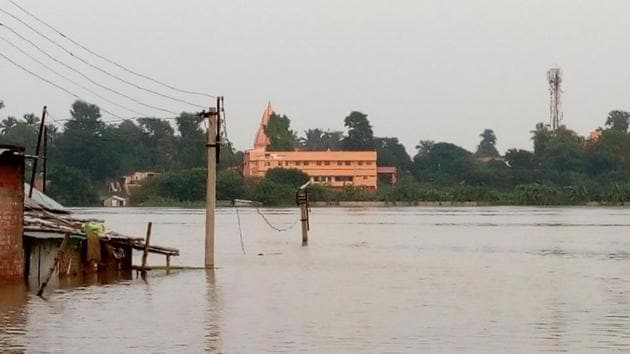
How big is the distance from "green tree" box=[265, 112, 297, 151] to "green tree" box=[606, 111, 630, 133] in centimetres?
4307

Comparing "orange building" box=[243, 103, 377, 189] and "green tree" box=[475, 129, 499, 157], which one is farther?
"green tree" box=[475, 129, 499, 157]

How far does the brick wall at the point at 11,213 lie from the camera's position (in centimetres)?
2011

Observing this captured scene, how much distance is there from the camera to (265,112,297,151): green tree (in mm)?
119188

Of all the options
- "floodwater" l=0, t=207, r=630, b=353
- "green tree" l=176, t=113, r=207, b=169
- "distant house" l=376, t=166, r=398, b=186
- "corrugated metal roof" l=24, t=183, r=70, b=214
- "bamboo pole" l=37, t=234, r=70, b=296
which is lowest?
"floodwater" l=0, t=207, r=630, b=353

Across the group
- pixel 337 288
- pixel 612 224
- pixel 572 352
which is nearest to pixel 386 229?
pixel 612 224

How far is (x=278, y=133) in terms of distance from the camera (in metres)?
121

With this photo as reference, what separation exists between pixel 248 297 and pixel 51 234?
419cm

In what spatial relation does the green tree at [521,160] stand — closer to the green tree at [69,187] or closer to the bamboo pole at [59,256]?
the green tree at [69,187]

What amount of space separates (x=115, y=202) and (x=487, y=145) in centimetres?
7112

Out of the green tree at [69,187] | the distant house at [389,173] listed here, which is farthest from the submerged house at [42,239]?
the distant house at [389,173]

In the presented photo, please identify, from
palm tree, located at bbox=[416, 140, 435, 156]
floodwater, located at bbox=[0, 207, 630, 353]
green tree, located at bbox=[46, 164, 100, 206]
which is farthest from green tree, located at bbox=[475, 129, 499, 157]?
floodwater, located at bbox=[0, 207, 630, 353]

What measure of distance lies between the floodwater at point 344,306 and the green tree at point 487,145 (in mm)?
112725

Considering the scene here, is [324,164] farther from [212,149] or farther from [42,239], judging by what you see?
[42,239]

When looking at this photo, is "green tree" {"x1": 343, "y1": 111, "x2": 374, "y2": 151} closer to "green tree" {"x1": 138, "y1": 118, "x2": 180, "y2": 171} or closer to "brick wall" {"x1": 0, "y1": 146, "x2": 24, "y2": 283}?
"green tree" {"x1": 138, "y1": 118, "x2": 180, "y2": 171}
